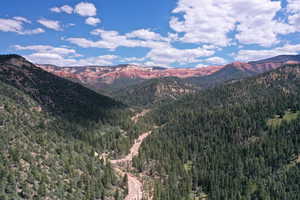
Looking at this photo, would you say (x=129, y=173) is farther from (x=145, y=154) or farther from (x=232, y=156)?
(x=232, y=156)

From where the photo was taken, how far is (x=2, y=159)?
7812 centimetres

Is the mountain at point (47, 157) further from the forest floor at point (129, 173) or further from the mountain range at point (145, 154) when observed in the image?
the forest floor at point (129, 173)

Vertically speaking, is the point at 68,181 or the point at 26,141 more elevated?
the point at 26,141

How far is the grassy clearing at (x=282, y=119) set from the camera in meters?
162

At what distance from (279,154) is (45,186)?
113 meters

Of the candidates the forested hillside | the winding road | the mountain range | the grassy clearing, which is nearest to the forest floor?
the winding road

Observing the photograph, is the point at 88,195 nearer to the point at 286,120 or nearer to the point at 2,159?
the point at 2,159

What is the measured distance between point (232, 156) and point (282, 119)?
174 ft

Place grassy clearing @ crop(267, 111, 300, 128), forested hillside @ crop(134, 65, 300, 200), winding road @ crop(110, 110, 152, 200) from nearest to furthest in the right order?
winding road @ crop(110, 110, 152, 200) → forested hillside @ crop(134, 65, 300, 200) → grassy clearing @ crop(267, 111, 300, 128)

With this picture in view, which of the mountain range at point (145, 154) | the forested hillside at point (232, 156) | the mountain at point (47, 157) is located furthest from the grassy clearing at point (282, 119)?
the mountain at point (47, 157)

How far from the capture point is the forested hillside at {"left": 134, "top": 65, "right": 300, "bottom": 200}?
108 m

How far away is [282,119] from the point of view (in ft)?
548

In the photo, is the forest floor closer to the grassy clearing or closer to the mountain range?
the mountain range

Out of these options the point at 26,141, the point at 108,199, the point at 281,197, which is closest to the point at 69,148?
the point at 26,141
